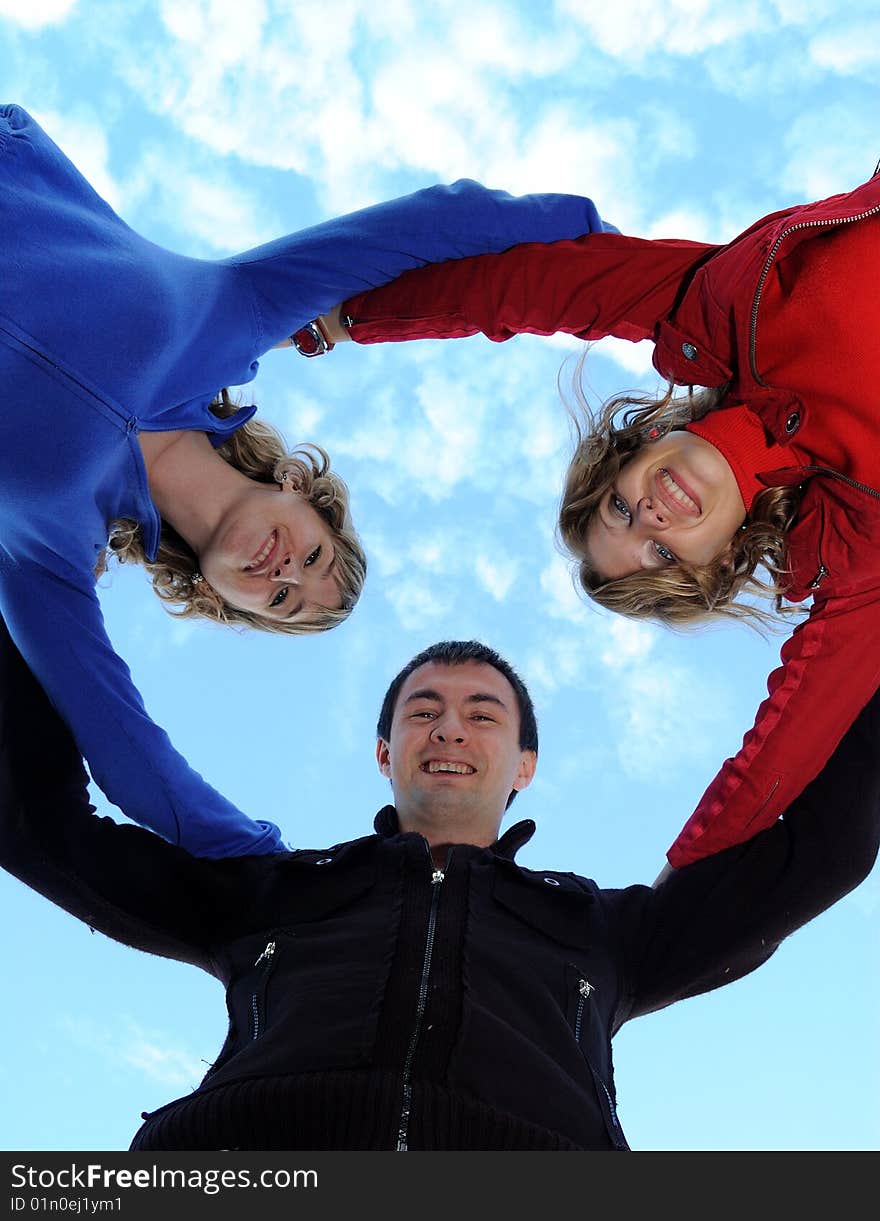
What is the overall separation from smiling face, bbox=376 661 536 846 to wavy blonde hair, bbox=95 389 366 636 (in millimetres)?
716

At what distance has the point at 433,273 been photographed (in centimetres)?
438

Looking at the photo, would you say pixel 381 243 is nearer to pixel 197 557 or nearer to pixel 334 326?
pixel 334 326

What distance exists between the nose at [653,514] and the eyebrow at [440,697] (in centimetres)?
81

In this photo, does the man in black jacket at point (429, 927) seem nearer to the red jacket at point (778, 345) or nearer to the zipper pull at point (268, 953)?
the zipper pull at point (268, 953)

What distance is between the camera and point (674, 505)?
4215mm

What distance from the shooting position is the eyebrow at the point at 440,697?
13.6ft

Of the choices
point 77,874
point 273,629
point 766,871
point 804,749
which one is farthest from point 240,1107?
point 273,629

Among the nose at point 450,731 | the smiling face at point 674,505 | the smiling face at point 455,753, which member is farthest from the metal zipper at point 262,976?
the smiling face at point 674,505

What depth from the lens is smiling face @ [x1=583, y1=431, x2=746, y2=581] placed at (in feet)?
13.8

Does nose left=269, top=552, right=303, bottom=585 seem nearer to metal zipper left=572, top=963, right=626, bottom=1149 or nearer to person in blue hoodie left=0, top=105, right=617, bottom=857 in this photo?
person in blue hoodie left=0, top=105, right=617, bottom=857

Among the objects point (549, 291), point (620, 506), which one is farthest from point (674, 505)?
point (549, 291)

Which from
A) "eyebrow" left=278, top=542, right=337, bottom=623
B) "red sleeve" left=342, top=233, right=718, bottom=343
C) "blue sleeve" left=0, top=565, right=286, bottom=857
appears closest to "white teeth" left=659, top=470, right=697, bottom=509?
"red sleeve" left=342, top=233, right=718, bottom=343

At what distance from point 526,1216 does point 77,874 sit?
178 cm

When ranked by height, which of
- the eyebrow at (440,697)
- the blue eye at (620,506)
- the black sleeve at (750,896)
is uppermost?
the blue eye at (620,506)
